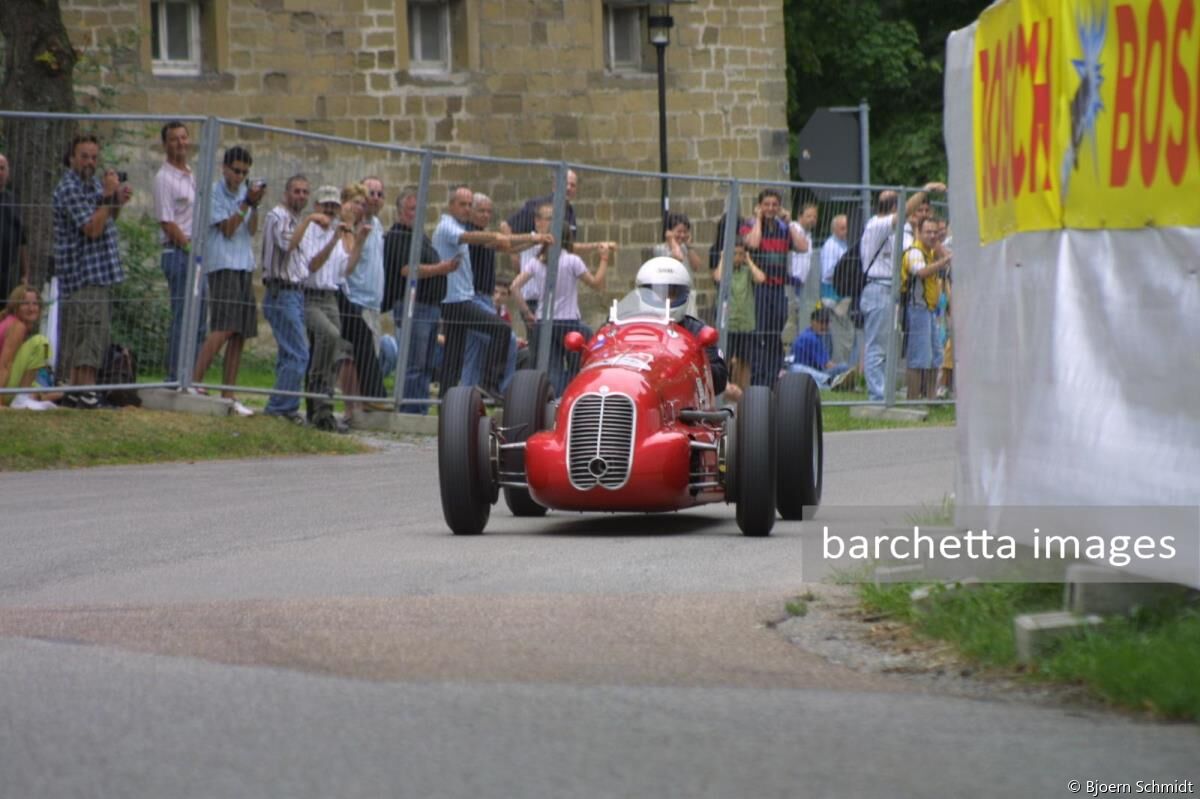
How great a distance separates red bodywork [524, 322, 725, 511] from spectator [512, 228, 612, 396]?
7920 millimetres

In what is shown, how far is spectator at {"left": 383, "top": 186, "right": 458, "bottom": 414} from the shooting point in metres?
19.3

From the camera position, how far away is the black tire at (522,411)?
1241 cm

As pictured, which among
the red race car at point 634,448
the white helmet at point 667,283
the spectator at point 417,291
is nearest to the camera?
the red race car at point 634,448

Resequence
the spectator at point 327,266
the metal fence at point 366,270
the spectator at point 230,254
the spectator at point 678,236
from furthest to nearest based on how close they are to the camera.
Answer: the spectator at point 678,236 → the spectator at point 327,266 → the spectator at point 230,254 → the metal fence at point 366,270

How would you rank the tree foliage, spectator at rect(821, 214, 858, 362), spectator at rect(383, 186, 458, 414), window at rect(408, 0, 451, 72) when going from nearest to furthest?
1. spectator at rect(383, 186, 458, 414)
2. spectator at rect(821, 214, 858, 362)
3. window at rect(408, 0, 451, 72)
4. the tree foliage

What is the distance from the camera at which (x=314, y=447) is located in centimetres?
1781

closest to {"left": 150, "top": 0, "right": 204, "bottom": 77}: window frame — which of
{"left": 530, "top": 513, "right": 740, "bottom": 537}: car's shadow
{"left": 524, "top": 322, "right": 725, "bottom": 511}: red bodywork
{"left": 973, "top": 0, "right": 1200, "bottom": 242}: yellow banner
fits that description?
{"left": 530, "top": 513, "right": 740, "bottom": 537}: car's shadow

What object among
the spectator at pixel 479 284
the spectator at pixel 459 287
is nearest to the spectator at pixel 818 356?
the spectator at pixel 479 284

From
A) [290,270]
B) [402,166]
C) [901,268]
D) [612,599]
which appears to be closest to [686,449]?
[612,599]

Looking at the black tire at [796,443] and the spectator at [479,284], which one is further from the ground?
the spectator at [479,284]

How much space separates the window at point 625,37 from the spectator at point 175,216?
18204mm

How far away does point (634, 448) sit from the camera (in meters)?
12.0

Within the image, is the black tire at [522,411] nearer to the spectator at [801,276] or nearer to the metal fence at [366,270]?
the metal fence at [366,270]

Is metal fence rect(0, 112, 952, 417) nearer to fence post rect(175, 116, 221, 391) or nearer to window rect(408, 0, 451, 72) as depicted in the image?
fence post rect(175, 116, 221, 391)
